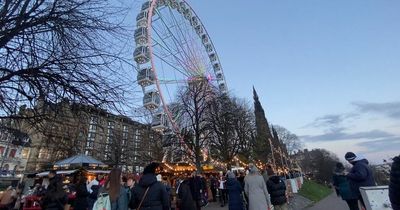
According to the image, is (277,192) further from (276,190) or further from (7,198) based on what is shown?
(7,198)

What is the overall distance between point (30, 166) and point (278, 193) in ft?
226

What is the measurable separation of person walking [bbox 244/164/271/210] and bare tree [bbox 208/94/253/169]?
19.4 metres

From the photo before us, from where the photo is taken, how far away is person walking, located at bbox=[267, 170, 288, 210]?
8086 millimetres

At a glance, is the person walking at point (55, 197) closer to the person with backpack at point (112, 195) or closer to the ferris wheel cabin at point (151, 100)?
the person with backpack at point (112, 195)

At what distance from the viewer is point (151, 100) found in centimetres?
2388

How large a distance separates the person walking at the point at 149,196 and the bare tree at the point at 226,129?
878 inches

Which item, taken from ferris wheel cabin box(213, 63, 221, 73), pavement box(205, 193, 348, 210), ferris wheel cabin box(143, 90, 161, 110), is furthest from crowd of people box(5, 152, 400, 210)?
ferris wheel cabin box(213, 63, 221, 73)

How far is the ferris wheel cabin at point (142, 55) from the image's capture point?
78.9 ft


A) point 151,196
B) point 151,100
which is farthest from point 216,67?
point 151,196

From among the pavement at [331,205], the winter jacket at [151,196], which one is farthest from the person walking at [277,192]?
the pavement at [331,205]

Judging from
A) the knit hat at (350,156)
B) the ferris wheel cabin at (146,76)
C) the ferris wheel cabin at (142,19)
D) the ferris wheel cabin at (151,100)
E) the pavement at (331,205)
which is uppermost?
the ferris wheel cabin at (142,19)

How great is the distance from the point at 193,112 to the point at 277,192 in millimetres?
19258

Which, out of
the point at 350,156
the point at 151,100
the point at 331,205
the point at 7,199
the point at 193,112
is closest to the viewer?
the point at 350,156

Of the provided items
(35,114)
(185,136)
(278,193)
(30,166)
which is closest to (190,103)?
(185,136)
